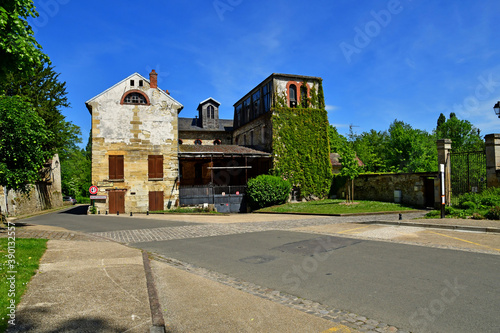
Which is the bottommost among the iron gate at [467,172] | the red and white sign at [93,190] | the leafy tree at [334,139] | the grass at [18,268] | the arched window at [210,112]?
the grass at [18,268]

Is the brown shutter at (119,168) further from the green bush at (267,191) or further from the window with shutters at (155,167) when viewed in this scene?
the green bush at (267,191)

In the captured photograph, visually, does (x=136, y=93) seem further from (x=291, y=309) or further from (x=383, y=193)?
(x=291, y=309)

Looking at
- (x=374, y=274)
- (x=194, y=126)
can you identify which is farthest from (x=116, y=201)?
(x=374, y=274)

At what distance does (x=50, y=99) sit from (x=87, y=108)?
16.6ft

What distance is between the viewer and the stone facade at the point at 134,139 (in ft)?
88.2

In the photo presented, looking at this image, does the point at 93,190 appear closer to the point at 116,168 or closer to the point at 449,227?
the point at 116,168

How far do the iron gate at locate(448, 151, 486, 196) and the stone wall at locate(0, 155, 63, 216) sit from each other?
24.6 metres

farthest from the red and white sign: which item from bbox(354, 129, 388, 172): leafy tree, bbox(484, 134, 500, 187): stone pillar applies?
bbox(354, 129, 388, 172): leafy tree

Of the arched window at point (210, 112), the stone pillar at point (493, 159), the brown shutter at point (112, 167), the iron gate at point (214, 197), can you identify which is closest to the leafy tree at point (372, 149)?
the arched window at point (210, 112)

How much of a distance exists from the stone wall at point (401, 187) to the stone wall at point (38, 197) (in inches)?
904

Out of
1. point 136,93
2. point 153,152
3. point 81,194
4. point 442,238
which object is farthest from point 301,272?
point 81,194

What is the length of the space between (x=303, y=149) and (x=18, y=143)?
22.4 metres

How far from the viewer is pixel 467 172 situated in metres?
17.1

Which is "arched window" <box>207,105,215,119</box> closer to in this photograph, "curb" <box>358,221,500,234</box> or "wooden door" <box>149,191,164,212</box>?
"wooden door" <box>149,191,164,212</box>
